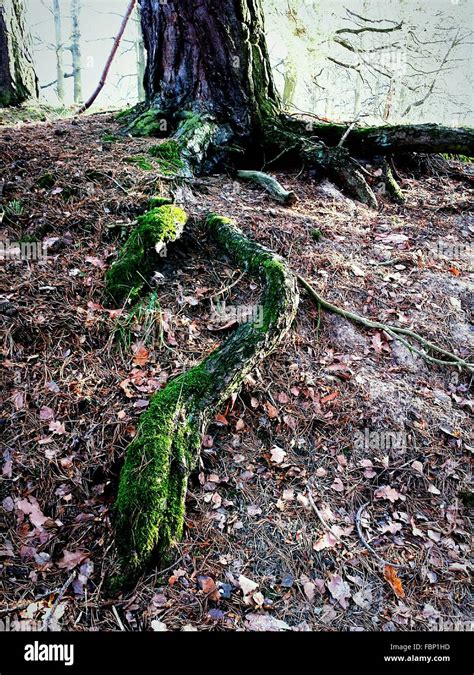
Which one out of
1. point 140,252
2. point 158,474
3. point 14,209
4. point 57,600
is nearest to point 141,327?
point 140,252

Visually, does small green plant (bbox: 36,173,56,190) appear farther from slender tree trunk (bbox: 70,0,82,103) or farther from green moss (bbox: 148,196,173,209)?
slender tree trunk (bbox: 70,0,82,103)

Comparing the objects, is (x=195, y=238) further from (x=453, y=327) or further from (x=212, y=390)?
(x=453, y=327)

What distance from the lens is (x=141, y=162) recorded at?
5.19m

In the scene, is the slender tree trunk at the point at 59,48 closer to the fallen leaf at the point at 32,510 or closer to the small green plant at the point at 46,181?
the small green plant at the point at 46,181

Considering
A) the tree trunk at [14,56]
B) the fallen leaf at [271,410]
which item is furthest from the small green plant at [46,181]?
the tree trunk at [14,56]

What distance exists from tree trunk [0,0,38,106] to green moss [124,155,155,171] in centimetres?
479

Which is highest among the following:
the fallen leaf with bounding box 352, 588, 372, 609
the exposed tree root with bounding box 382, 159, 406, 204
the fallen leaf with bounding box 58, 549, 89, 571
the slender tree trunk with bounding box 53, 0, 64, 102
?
the slender tree trunk with bounding box 53, 0, 64, 102

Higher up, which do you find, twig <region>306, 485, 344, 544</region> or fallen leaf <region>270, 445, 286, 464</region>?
fallen leaf <region>270, 445, 286, 464</region>

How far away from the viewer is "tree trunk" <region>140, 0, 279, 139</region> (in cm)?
564

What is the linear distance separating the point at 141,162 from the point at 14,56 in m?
5.23

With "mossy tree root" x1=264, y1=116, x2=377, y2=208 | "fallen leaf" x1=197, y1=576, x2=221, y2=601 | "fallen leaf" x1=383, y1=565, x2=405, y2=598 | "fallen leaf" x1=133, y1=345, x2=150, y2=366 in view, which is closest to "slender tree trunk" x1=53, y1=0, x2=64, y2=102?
"mossy tree root" x1=264, y1=116, x2=377, y2=208

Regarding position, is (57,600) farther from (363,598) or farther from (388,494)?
(388,494)

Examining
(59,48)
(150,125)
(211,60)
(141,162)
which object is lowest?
(141,162)
